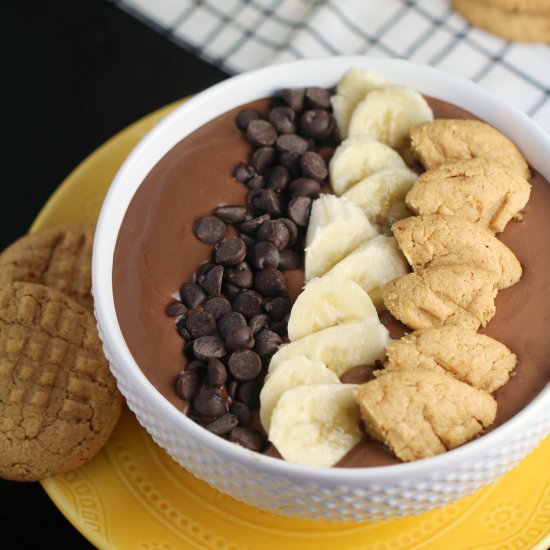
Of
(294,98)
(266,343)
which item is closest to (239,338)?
(266,343)

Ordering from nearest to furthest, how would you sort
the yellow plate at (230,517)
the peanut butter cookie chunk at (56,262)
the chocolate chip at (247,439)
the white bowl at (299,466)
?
the white bowl at (299,466) < the chocolate chip at (247,439) < the yellow plate at (230,517) < the peanut butter cookie chunk at (56,262)

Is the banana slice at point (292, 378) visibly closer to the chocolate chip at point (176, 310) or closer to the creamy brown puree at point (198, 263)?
the creamy brown puree at point (198, 263)

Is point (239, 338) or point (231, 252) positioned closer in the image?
point (239, 338)

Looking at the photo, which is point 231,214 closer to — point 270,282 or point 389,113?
point 270,282

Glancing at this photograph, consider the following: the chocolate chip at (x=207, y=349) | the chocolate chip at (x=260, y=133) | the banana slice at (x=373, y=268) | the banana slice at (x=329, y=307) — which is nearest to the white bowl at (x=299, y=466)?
the chocolate chip at (x=207, y=349)

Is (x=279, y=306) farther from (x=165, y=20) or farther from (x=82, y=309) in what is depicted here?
(x=165, y=20)

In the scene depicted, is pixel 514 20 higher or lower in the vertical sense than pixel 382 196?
higher
